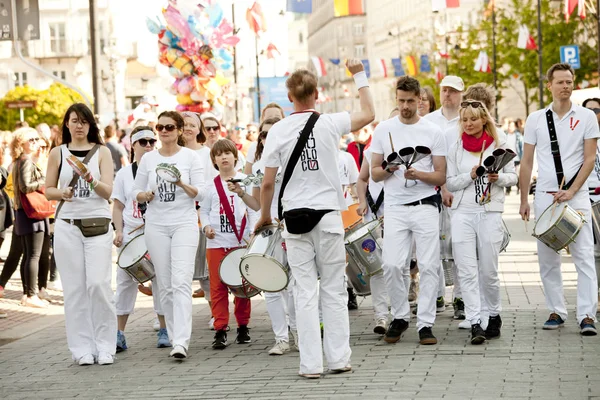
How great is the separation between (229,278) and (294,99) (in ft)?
6.36

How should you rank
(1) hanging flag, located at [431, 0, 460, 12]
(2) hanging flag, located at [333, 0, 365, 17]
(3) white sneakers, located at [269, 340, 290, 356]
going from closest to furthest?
(3) white sneakers, located at [269, 340, 290, 356]
(1) hanging flag, located at [431, 0, 460, 12]
(2) hanging flag, located at [333, 0, 365, 17]

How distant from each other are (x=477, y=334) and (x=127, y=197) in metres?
3.19

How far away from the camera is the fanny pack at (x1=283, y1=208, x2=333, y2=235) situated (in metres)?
8.18

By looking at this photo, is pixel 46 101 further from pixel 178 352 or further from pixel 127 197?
pixel 178 352

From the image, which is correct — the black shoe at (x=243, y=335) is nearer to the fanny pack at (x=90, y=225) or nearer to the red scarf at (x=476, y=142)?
the fanny pack at (x=90, y=225)

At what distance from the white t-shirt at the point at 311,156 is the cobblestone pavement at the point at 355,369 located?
1192 mm

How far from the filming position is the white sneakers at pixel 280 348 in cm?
937

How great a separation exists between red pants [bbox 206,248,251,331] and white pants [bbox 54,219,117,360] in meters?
0.89

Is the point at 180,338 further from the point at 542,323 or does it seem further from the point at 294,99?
the point at 542,323

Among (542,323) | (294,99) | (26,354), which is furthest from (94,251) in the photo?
(542,323)

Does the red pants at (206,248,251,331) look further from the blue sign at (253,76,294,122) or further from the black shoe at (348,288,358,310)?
the blue sign at (253,76,294,122)

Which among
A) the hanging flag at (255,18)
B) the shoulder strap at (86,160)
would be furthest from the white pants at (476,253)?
the hanging flag at (255,18)

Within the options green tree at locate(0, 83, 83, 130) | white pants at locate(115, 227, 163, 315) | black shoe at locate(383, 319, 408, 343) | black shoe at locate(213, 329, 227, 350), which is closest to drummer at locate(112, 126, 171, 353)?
white pants at locate(115, 227, 163, 315)

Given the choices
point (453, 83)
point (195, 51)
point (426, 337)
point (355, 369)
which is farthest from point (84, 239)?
point (195, 51)
